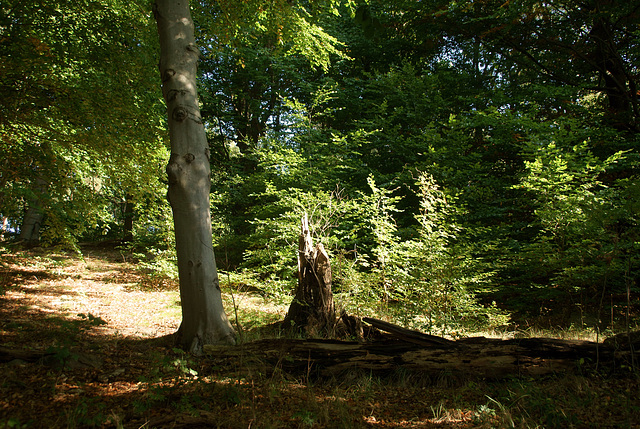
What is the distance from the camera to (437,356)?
3.74 m

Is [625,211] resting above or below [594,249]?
above

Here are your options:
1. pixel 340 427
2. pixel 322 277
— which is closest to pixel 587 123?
pixel 322 277

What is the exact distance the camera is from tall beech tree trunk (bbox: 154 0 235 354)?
415 cm

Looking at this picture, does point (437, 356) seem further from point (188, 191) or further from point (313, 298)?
point (188, 191)

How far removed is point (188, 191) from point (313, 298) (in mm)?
2481

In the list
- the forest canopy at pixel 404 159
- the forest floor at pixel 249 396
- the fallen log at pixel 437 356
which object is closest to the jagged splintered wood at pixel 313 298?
the forest canopy at pixel 404 159

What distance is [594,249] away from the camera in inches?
254

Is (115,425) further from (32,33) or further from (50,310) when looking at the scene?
(32,33)

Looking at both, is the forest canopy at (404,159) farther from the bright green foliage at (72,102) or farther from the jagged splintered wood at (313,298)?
the jagged splintered wood at (313,298)

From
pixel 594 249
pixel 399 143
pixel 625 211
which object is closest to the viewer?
pixel 625 211

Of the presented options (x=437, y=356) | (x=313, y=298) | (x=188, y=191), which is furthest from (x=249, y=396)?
(x=313, y=298)

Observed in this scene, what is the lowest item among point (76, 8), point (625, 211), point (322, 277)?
point (322, 277)

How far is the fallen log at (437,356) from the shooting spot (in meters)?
3.53

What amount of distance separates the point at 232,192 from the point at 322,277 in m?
10.4
